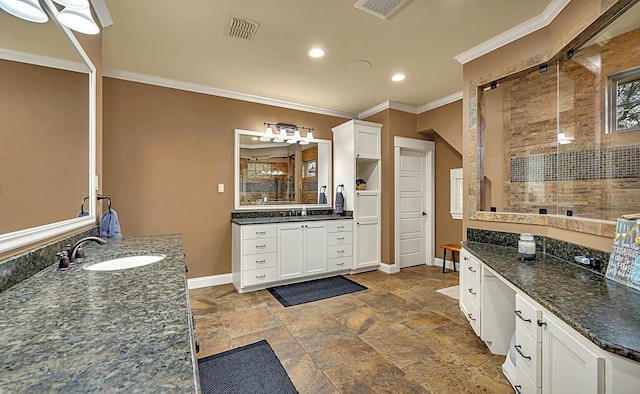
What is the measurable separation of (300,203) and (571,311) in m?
3.58

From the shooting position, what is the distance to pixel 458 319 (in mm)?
2770

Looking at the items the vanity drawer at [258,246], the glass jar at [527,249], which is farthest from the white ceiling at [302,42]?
the vanity drawer at [258,246]

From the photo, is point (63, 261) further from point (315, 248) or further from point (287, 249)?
point (315, 248)

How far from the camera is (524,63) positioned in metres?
2.43

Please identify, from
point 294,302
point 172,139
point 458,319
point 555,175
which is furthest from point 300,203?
point 555,175

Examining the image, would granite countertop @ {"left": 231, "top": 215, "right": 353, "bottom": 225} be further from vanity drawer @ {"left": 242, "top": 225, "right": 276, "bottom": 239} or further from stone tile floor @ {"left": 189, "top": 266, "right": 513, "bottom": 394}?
stone tile floor @ {"left": 189, "top": 266, "right": 513, "bottom": 394}

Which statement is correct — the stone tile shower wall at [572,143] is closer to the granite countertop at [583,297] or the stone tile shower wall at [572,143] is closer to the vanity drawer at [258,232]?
the granite countertop at [583,297]

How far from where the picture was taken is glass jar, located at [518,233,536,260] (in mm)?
1981

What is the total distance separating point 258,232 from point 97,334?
289 cm

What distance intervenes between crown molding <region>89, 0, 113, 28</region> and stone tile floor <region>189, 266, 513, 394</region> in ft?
8.75

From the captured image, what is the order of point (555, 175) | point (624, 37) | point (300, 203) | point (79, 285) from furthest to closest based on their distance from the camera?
1. point (300, 203)
2. point (555, 175)
3. point (624, 37)
4. point (79, 285)

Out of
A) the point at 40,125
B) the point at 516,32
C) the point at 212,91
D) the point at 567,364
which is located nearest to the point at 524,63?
the point at 516,32

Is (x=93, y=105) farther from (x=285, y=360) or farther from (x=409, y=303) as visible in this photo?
(x=409, y=303)

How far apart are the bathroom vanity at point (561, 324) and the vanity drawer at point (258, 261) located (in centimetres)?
237
